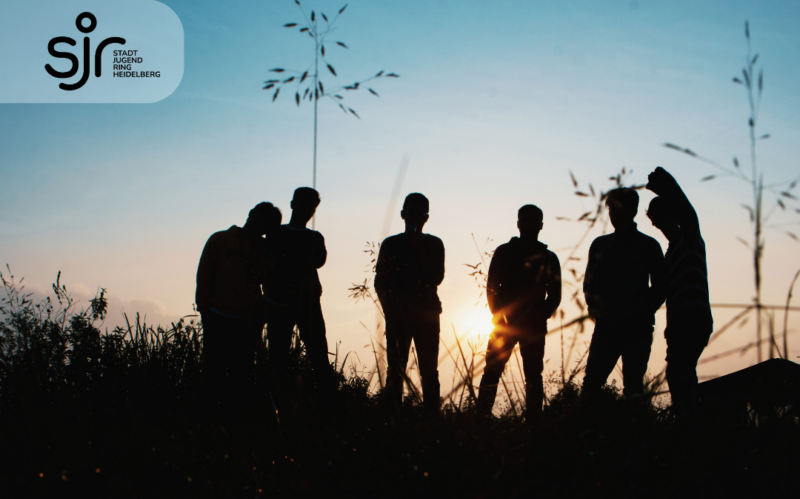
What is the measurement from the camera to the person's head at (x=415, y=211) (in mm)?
3182

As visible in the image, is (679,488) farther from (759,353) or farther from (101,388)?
(101,388)

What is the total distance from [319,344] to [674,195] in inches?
86.8

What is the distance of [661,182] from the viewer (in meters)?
2.50

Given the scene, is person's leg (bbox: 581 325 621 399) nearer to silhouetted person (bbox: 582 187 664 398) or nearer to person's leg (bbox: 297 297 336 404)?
silhouetted person (bbox: 582 187 664 398)

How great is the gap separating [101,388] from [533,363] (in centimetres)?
245

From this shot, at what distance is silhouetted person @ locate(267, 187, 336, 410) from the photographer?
107 inches

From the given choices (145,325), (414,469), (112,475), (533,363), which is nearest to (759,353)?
(414,469)

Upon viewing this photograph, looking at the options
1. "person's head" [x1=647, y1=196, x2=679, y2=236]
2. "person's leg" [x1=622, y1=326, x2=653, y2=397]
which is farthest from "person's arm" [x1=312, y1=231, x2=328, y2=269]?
"person's head" [x1=647, y1=196, x2=679, y2=236]

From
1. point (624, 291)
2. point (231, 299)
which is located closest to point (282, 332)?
point (231, 299)

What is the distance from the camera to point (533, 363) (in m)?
3.01

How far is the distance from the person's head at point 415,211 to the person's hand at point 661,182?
1392 millimetres

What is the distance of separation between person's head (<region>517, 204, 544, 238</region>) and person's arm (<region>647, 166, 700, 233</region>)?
0.82m

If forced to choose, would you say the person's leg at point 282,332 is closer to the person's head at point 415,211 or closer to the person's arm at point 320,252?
the person's arm at point 320,252

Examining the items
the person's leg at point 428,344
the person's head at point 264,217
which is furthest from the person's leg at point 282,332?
the person's leg at point 428,344
